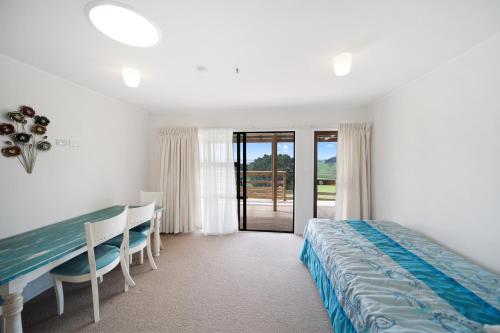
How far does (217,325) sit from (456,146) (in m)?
2.68

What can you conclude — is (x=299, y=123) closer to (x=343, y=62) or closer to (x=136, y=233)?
→ (x=343, y=62)

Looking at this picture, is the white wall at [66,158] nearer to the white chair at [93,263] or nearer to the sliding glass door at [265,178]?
the white chair at [93,263]

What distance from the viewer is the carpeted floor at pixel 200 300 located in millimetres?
1562

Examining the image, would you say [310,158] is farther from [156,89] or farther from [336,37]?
[156,89]

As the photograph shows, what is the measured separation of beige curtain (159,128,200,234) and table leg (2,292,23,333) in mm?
2271

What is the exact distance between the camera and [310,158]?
345cm

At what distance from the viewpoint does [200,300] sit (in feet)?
6.05

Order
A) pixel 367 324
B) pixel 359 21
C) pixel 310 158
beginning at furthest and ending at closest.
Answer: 1. pixel 310 158
2. pixel 359 21
3. pixel 367 324

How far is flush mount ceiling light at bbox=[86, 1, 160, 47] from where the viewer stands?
45.4 inches

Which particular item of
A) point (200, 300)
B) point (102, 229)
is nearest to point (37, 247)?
point (102, 229)

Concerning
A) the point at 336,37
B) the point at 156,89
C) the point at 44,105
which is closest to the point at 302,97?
the point at 336,37

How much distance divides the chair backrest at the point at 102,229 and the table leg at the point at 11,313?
17.2 inches

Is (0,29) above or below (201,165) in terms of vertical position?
above

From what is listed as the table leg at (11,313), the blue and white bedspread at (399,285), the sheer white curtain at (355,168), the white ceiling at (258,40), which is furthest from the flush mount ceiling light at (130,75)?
the sheer white curtain at (355,168)
